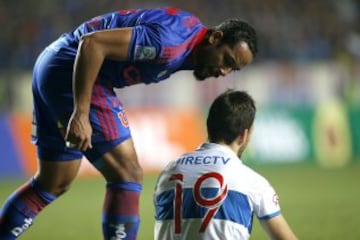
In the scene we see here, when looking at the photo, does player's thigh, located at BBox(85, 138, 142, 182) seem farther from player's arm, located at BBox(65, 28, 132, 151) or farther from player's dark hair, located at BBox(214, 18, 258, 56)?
player's dark hair, located at BBox(214, 18, 258, 56)

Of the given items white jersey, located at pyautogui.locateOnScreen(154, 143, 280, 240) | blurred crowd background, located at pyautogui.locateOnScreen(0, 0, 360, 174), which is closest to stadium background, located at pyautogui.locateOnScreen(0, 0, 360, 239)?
blurred crowd background, located at pyautogui.locateOnScreen(0, 0, 360, 174)

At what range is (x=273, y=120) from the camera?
15.6 m

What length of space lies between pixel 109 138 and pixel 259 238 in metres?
2.70

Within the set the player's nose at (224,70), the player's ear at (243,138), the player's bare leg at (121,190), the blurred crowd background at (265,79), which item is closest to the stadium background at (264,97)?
the blurred crowd background at (265,79)

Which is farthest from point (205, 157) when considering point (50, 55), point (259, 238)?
point (259, 238)

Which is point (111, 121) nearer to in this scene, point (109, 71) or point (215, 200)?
point (109, 71)

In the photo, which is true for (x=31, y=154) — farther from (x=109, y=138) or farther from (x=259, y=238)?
(x=109, y=138)

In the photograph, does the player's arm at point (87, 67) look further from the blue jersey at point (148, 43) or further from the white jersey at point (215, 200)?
the white jersey at point (215, 200)

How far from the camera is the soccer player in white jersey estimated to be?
412 centimetres

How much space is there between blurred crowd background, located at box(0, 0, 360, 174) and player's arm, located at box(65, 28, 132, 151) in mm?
9336

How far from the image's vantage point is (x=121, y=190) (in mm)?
4984

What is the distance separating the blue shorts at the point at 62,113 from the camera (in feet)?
16.5

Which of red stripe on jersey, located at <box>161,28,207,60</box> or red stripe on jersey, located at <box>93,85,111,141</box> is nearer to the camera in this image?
red stripe on jersey, located at <box>161,28,207,60</box>

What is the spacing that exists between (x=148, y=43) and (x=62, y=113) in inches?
28.9
